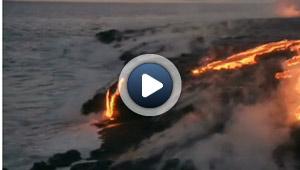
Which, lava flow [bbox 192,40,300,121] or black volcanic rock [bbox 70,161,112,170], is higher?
lava flow [bbox 192,40,300,121]

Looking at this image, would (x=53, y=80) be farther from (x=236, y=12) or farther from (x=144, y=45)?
(x=236, y=12)

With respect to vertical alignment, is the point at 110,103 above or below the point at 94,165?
above

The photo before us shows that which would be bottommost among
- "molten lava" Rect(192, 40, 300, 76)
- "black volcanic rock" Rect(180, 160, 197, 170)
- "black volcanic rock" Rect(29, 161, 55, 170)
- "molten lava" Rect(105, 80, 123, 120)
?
"black volcanic rock" Rect(180, 160, 197, 170)

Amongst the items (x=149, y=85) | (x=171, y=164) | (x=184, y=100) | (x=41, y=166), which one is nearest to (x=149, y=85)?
A: (x=149, y=85)

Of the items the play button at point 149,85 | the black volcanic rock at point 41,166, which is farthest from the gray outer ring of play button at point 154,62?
the black volcanic rock at point 41,166

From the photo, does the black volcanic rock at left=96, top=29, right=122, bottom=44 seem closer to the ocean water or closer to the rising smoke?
the ocean water

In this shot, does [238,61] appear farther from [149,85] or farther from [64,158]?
[64,158]

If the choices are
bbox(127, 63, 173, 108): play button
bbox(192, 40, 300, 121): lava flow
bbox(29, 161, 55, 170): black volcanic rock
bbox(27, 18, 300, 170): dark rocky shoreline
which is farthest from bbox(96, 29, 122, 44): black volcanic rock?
bbox(29, 161, 55, 170): black volcanic rock

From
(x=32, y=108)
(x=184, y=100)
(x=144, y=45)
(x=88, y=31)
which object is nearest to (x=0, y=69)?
(x=32, y=108)
